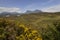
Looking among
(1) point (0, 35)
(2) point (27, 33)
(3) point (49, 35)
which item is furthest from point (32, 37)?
(3) point (49, 35)

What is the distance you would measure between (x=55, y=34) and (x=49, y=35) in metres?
0.60

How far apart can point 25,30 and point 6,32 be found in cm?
128

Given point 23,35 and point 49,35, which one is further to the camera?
point 49,35

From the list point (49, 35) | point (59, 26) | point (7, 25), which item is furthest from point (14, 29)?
point (59, 26)

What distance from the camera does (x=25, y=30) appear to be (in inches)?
447

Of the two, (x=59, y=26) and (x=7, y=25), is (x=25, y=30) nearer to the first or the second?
(x=7, y=25)

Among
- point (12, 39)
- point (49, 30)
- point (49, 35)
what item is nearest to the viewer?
point (12, 39)

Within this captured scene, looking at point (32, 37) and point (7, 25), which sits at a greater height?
point (7, 25)

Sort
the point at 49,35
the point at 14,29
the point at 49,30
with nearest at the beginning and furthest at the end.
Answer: the point at 14,29
the point at 49,35
the point at 49,30

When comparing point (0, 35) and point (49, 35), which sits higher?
point (0, 35)

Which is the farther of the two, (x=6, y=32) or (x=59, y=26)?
(x=59, y=26)

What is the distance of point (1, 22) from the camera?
11.7 meters

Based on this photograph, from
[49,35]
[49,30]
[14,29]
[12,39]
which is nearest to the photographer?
[12,39]

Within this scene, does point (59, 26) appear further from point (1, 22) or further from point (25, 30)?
point (1, 22)
